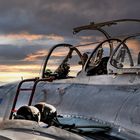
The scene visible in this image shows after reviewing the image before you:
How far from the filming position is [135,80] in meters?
9.38

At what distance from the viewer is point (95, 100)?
9.84 m

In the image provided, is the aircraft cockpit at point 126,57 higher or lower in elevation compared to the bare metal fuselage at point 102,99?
higher

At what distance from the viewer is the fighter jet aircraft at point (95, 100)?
8.77 m

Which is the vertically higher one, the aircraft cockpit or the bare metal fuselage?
the aircraft cockpit

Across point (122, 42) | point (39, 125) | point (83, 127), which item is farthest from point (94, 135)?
point (122, 42)

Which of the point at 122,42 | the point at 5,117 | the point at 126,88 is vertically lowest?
the point at 5,117

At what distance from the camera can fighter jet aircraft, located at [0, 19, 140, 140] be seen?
8766 mm

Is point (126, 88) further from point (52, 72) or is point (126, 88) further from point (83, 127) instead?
point (52, 72)

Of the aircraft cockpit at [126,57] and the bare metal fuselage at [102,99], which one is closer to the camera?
the bare metal fuselage at [102,99]

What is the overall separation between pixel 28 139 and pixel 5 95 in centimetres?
542

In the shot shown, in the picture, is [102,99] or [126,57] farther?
[126,57]

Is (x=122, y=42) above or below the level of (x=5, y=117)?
above

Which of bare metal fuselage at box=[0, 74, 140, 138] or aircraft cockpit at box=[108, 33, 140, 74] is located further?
aircraft cockpit at box=[108, 33, 140, 74]

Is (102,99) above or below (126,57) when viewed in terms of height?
below
